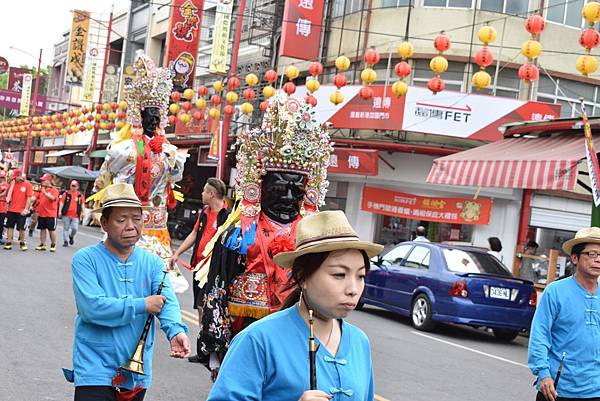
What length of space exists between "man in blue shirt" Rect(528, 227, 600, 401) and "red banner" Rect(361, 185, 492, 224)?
1842 cm

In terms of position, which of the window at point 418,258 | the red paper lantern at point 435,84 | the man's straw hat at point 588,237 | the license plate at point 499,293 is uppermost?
the red paper lantern at point 435,84

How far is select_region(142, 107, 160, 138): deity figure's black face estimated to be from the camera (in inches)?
373

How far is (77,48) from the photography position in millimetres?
44812

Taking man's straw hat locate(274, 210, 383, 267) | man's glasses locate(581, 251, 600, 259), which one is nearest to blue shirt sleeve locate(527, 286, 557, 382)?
man's glasses locate(581, 251, 600, 259)

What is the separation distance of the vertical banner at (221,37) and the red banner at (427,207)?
262 inches

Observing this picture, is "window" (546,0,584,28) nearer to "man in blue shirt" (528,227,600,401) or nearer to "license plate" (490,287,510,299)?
"license plate" (490,287,510,299)

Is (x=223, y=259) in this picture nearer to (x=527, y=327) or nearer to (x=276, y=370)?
(x=276, y=370)

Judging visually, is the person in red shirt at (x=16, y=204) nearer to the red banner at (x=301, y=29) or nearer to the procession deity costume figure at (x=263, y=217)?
the red banner at (x=301, y=29)

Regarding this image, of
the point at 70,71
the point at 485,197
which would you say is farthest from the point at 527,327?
the point at 70,71

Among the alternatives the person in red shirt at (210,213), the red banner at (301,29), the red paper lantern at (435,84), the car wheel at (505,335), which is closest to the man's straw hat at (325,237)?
the person in red shirt at (210,213)

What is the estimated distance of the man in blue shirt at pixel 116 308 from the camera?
13.9 ft

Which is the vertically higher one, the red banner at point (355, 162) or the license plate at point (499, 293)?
the red banner at point (355, 162)

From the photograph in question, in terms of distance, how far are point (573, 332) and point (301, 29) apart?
21874 mm

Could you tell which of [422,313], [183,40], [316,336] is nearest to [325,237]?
[316,336]
